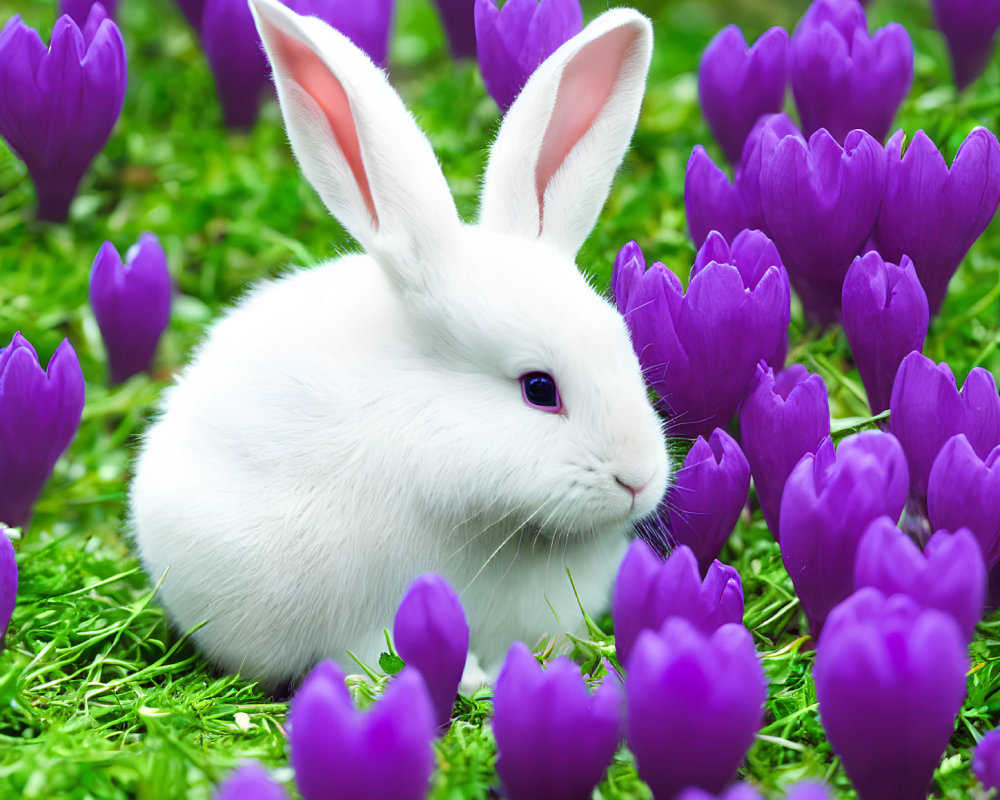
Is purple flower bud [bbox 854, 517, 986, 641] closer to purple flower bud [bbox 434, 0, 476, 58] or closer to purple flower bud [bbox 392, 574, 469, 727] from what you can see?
purple flower bud [bbox 392, 574, 469, 727]

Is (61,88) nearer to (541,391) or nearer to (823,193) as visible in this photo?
(541,391)

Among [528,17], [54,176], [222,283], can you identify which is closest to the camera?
[528,17]

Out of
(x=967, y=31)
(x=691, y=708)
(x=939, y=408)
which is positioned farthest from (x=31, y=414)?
(x=967, y=31)

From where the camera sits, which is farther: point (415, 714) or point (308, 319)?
point (308, 319)

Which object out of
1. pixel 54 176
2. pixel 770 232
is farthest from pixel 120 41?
pixel 770 232

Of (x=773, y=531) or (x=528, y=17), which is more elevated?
(x=528, y=17)

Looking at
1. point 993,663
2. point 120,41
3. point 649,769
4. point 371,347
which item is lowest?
point 993,663

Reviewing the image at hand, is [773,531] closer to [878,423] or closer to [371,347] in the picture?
[878,423]

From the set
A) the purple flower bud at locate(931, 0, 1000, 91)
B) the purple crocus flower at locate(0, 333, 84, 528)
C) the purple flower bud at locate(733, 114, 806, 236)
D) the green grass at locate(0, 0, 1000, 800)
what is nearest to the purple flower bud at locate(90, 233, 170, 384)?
the green grass at locate(0, 0, 1000, 800)
